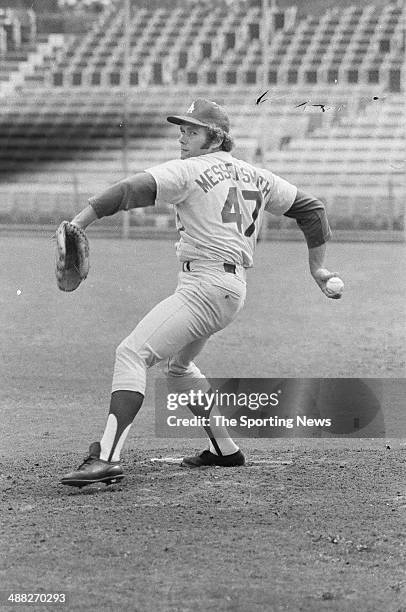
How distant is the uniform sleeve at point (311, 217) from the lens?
4.67 metres

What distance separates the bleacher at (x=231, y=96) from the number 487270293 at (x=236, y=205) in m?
9.35

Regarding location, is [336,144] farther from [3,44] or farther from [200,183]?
[200,183]

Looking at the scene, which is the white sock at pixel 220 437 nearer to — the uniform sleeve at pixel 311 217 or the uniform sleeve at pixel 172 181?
the uniform sleeve at pixel 311 217

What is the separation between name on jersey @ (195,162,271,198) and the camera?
429 centimetres

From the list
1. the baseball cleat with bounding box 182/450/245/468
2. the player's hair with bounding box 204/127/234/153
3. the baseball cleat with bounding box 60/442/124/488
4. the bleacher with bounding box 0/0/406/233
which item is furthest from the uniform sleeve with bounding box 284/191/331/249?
the bleacher with bounding box 0/0/406/233

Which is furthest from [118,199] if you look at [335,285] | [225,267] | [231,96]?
[231,96]

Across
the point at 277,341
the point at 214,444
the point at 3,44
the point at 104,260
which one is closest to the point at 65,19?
the point at 3,44

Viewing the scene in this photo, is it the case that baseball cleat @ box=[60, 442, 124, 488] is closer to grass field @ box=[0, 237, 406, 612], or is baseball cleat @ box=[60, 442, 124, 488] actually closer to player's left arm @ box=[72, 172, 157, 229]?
grass field @ box=[0, 237, 406, 612]

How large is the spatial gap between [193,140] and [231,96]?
1127 cm

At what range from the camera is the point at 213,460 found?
477 centimetres

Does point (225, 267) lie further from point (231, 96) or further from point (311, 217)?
point (231, 96)

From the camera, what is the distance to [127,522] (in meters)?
3.86

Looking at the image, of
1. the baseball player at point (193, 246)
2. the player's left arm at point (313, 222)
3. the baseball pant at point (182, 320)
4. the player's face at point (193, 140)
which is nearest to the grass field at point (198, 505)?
the baseball player at point (193, 246)

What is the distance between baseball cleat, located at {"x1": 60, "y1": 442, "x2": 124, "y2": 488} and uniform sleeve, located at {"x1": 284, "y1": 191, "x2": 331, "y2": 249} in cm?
122
